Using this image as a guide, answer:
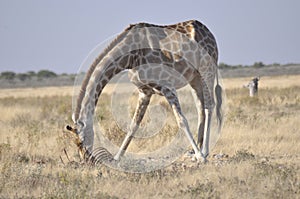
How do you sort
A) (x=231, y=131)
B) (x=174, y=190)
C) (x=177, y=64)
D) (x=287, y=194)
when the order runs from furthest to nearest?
(x=231, y=131) → (x=177, y=64) → (x=174, y=190) → (x=287, y=194)

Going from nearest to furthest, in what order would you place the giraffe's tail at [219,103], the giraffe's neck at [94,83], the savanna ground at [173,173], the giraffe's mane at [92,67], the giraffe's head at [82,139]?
the savanna ground at [173,173] → the giraffe's head at [82,139] → the giraffe's neck at [94,83] → the giraffe's mane at [92,67] → the giraffe's tail at [219,103]

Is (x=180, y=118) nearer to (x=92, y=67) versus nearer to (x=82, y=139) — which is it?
(x=92, y=67)

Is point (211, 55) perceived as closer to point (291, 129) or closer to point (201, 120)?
point (201, 120)

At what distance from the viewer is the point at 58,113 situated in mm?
19578

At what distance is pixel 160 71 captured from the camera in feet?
29.9

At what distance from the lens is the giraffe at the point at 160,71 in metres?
7.96

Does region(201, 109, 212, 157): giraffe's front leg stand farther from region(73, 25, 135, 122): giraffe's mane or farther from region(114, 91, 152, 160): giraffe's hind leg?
region(73, 25, 135, 122): giraffe's mane

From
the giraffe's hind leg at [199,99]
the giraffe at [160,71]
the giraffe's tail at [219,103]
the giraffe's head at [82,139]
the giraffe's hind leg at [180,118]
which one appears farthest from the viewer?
the giraffe's tail at [219,103]

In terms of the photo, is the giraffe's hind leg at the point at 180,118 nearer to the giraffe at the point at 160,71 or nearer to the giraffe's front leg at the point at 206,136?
the giraffe at the point at 160,71

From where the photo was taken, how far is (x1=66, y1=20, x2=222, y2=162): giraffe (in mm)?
7961

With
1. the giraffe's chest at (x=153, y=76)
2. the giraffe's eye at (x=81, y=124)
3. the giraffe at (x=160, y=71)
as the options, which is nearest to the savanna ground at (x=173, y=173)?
the giraffe at (x=160, y=71)

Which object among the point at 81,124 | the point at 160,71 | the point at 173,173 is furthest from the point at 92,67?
the point at 173,173

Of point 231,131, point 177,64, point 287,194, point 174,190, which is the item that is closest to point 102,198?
point 174,190

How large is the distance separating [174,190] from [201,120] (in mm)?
3522
